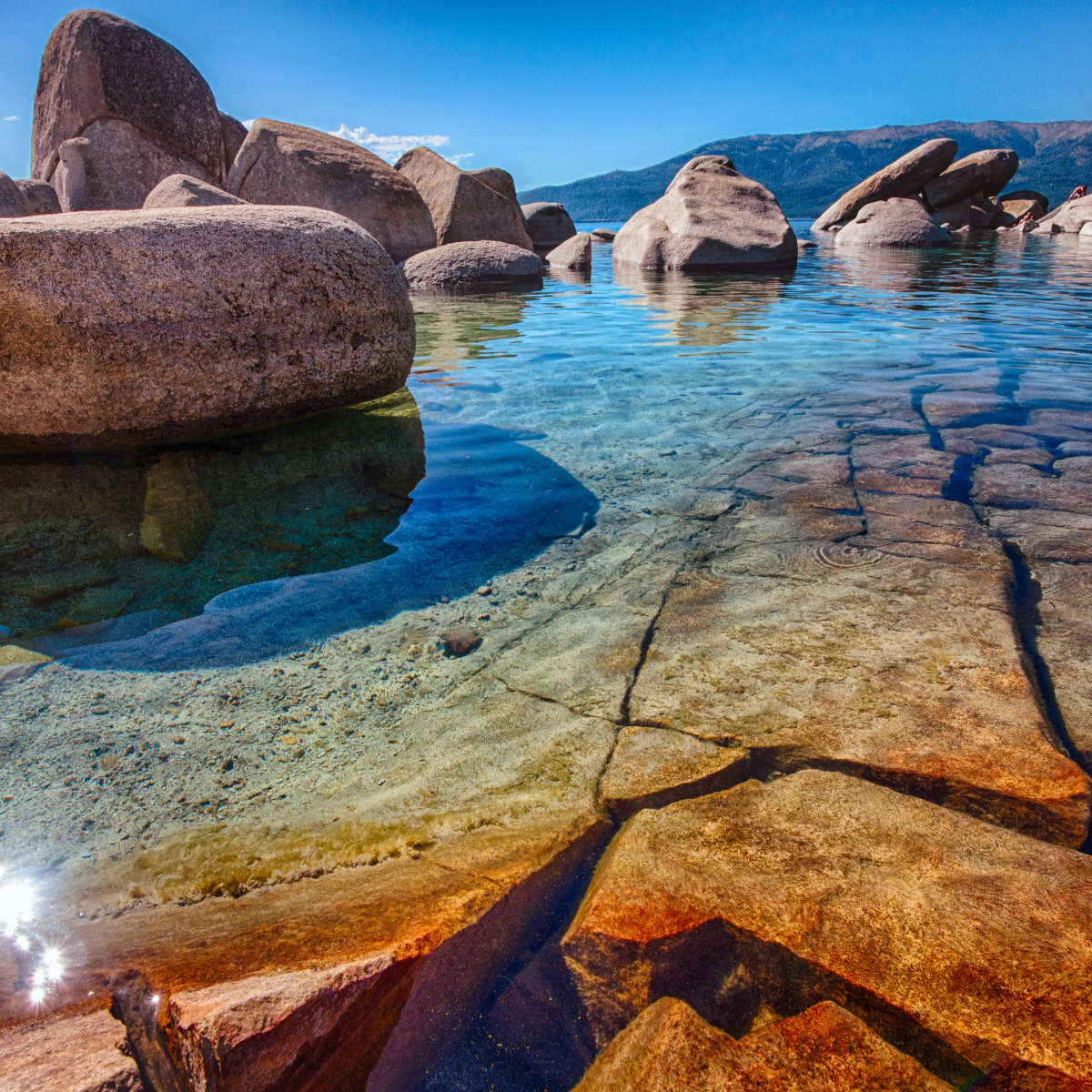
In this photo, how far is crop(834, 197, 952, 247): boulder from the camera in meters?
19.1

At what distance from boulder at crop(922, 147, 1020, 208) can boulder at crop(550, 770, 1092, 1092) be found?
31022mm

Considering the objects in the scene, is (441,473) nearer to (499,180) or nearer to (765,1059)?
(765,1059)

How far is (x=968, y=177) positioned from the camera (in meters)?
25.4

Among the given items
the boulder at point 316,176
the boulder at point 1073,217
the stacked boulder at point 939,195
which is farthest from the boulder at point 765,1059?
the boulder at point 1073,217

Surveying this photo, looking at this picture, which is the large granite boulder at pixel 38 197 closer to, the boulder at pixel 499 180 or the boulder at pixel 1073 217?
the boulder at pixel 499 180

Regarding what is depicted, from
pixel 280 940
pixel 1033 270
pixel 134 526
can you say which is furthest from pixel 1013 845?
pixel 1033 270

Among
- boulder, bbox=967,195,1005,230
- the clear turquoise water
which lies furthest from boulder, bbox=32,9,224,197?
boulder, bbox=967,195,1005,230

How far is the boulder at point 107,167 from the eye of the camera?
11906mm

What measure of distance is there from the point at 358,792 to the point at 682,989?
28.8 inches

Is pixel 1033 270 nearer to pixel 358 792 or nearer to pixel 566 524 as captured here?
pixel 566 524

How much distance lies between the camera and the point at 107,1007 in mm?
975

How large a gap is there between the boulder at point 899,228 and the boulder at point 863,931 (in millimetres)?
22191

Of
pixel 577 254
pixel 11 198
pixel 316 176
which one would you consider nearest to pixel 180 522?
pixel 316 176

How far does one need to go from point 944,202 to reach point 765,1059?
3252cm
